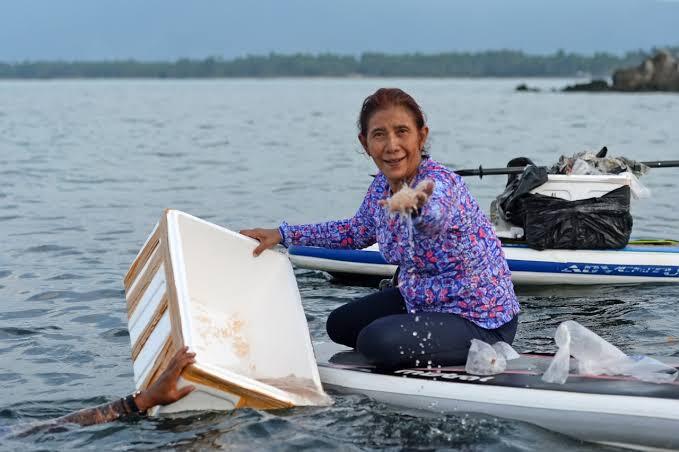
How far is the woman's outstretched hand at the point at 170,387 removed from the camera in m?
4.88

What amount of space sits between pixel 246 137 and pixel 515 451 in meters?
28.7

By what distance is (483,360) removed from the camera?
529cm

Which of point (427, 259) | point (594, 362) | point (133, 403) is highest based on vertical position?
point (427, 259)

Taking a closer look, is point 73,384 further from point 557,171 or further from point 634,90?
point 634,90

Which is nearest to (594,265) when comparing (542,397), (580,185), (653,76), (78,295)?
(580,185)

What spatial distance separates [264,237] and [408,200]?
5.57 ft

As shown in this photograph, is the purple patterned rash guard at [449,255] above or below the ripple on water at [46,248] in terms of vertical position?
above

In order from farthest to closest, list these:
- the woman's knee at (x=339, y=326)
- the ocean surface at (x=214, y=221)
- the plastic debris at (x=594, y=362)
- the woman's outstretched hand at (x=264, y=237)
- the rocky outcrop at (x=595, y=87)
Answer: the rocky outcrop at (x=595, y=87)
the woman's outstretched hand at (x=264, y=237)
the woman's knee at (x=339, y=326)
the ocean surface at (x=214, y=221)
the plastic debris at (x=594, y=362)

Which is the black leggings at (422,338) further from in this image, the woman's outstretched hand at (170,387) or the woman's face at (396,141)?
the woman's outstretched hand at (170,387)

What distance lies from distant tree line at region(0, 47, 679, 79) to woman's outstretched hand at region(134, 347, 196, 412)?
163 m

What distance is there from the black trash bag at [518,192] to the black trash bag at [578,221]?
8 cm

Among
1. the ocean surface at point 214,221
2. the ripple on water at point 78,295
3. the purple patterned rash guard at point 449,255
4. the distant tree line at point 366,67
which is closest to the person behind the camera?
the purple patterned rash guard at point 449,255

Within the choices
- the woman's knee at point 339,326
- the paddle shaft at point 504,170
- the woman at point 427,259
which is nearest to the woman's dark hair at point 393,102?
the woman at point 427,259

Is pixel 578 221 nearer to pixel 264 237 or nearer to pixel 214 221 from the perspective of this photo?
pixel 264 237
